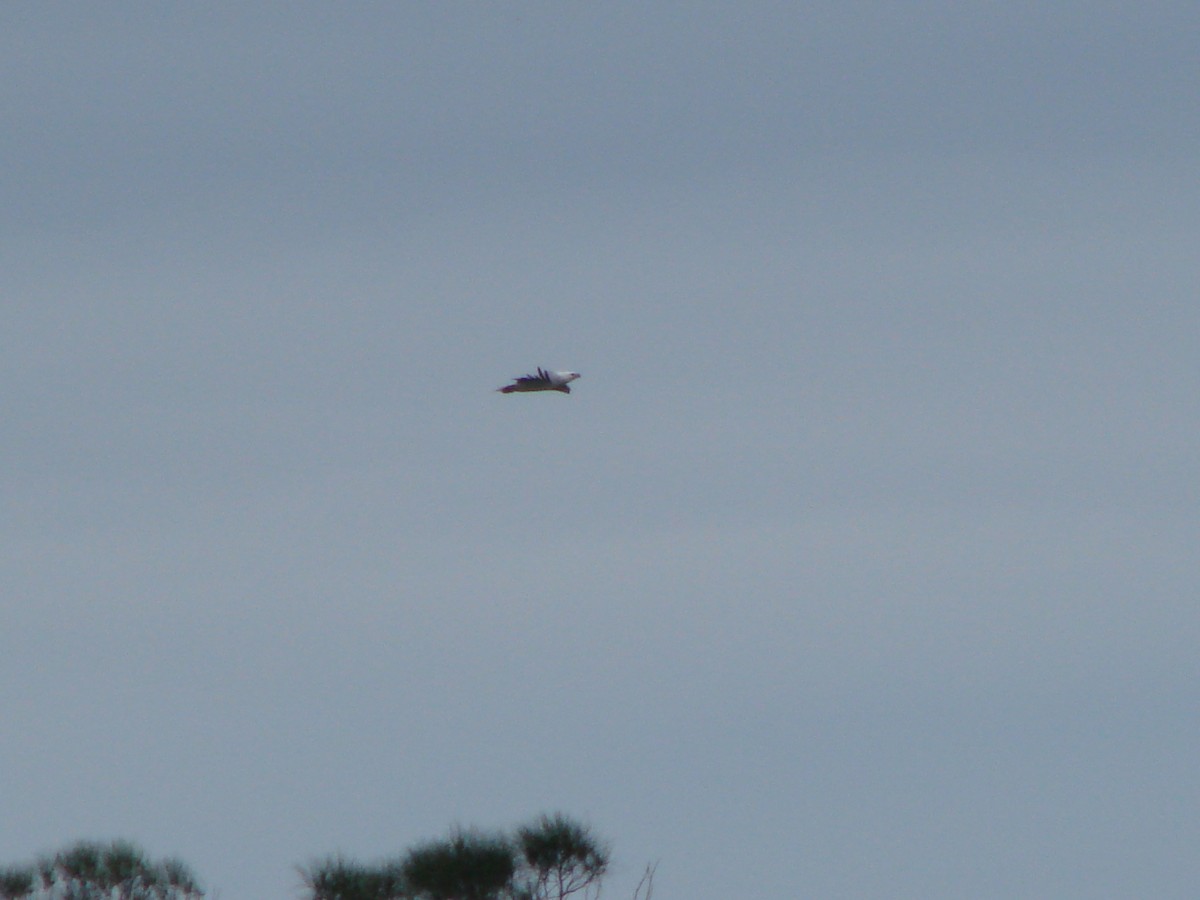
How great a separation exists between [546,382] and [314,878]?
104 ft

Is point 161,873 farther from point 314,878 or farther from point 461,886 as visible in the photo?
point 461,886

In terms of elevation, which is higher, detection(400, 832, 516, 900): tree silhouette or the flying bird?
the flying bird

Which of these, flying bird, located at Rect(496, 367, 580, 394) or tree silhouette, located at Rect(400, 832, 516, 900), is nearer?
flying bird, located at Rect(496, 367, 580, 394)

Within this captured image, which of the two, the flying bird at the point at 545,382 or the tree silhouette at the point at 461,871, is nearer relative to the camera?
the flying bird at the point at 545,382

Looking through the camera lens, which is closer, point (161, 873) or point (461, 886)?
point (461, 886)

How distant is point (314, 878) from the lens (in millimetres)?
56656

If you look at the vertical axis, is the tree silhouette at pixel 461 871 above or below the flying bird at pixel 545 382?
Result: below

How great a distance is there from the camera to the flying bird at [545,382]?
29594 millimetres

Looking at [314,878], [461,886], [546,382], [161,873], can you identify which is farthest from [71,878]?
[546,382]

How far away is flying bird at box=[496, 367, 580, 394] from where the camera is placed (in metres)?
29.6

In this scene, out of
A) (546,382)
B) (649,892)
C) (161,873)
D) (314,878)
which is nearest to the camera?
(546,382)

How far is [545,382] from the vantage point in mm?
29688

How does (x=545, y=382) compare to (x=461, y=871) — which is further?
(x=461, y=871)

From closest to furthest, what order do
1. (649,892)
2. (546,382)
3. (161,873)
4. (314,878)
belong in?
(546,382)
(649,892)
(314,878)
(161,873)
